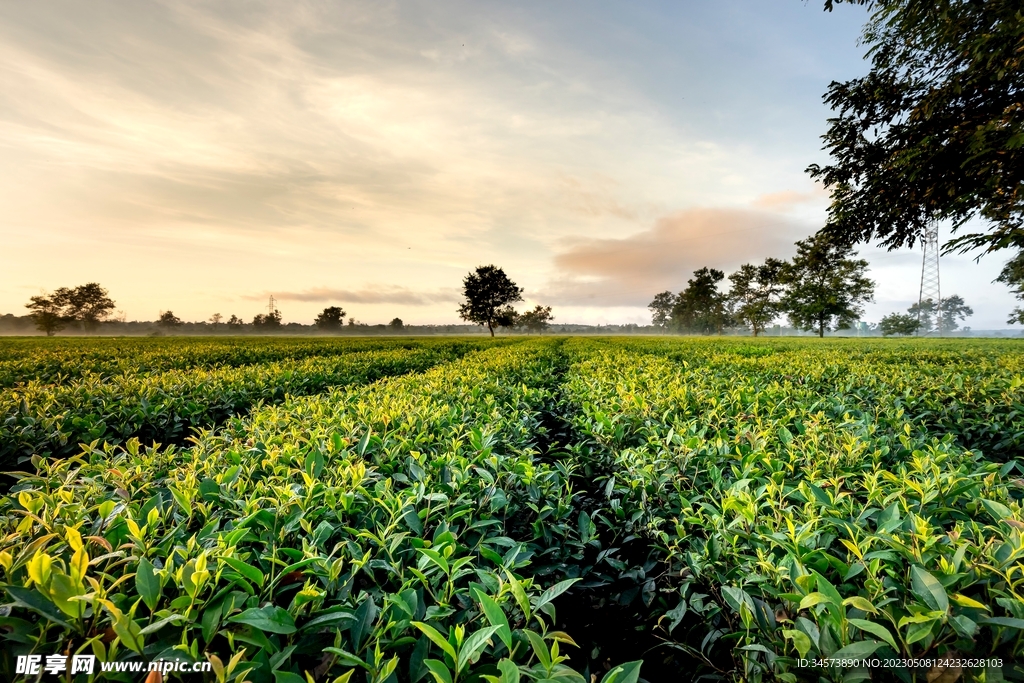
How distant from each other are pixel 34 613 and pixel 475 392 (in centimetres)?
349

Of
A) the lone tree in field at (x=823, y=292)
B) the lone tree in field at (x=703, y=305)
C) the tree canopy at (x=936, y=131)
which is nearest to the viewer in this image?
the tree canopy at (x=936, y=131)

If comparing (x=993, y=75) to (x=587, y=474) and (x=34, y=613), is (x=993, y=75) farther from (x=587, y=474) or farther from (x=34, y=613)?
(x=34, y=613)

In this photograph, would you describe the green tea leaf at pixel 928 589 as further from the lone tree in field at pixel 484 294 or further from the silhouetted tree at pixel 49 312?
→ the silhouetted tree at pixel 49 312

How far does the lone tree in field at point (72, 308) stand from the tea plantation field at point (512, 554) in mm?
96956

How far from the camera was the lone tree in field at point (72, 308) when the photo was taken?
6731 cm

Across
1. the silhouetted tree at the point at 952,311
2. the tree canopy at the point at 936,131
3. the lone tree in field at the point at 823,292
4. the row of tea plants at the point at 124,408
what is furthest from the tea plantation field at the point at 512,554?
the silhouetted tree at the point at 952,311

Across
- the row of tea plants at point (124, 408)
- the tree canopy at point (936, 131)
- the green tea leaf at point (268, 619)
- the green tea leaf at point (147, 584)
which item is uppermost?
the tree canopy at point (936, 131)

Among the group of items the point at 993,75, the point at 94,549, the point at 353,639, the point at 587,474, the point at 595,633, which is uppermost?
the point at 993,75

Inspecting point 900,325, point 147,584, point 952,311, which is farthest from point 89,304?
point 952,311

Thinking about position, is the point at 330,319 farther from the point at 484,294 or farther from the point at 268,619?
the point at 268,619

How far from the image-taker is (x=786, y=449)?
103 inches

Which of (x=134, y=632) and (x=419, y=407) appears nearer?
(x=134, y=632)

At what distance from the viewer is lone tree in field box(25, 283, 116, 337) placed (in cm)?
6731

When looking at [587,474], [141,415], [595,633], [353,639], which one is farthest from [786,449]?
[141,415]
